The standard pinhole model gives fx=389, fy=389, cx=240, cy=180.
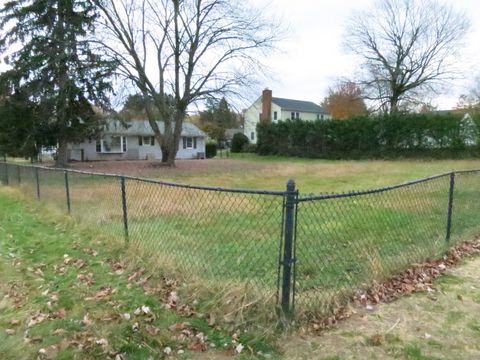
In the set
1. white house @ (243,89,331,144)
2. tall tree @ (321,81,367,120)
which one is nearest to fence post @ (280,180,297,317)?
white house @ (243,89,331,144)

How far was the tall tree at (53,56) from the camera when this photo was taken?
20.4m

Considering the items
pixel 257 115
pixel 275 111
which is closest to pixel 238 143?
pixel 275 111

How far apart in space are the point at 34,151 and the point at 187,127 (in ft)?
56.7

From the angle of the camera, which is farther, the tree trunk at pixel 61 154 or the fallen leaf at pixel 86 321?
the tree trunk at pixel 61 154

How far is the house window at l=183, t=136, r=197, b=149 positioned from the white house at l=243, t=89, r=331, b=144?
10905mm

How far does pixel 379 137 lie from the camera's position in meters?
28.0

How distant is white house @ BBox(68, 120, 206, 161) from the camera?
32031mm

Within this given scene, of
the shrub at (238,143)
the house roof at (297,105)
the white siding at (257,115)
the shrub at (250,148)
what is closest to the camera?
the shrub at (250,148)

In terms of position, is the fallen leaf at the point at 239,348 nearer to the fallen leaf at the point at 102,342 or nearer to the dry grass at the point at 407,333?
the dry grass at the point at 407,333

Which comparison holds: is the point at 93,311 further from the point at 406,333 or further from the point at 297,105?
the point at 297,105

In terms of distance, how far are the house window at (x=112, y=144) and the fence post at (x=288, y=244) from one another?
3176 centimetres

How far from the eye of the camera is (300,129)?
32125 millimetres

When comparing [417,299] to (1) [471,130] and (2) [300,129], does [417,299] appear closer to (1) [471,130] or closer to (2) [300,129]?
(1) [471,130]

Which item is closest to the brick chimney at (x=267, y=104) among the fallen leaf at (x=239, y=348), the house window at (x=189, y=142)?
the house window at (x=189, y=142)
